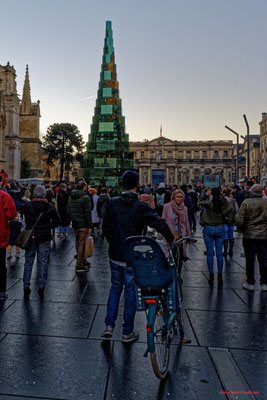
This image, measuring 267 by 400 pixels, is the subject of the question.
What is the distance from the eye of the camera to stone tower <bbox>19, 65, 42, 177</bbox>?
50594 millimetres

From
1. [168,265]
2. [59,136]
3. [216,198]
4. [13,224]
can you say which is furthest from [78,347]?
[59,136]

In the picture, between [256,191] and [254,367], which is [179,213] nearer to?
[256,191]

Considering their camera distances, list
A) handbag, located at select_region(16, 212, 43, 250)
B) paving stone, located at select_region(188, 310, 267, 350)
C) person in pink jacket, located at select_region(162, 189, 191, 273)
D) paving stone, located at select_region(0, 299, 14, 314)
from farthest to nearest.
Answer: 1. person in pink jacket, located at select_region(162, 189, 191, 273)
2. handbag, located at select_region(16, 212, 43, 250)
3. paving stone, located at select_region(0, 299, 14, 314)
4. paving stone, located at select_region(188, 310, 267, 350)

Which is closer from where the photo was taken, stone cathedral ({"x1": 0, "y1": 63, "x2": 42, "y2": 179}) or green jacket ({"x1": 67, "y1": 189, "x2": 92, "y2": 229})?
green jacket ({"x1": 67, "y1": 189, "x2": 92, "y2": 229})

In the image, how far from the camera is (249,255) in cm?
590

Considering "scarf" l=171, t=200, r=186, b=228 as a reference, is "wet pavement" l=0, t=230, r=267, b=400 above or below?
below

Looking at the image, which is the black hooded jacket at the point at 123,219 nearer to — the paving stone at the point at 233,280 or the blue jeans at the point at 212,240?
the blue jeans at the point at 212,240

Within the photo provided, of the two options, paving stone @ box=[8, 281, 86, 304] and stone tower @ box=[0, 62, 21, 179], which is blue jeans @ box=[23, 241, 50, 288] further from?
stone tower @ box=[0, 62, 21, 179]

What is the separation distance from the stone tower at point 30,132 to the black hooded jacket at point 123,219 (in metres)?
48.0

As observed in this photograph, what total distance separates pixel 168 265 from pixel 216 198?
349 centimetres

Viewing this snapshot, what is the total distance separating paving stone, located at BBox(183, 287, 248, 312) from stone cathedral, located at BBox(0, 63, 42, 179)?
34.5 metres

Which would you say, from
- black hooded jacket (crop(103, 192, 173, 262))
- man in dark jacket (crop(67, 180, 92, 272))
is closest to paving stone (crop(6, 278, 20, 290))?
man in dark jacket (crop(67, 180, 92, 272))

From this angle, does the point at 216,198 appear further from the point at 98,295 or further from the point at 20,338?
the point at 20,338

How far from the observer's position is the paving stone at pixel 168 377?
9.14 ft
